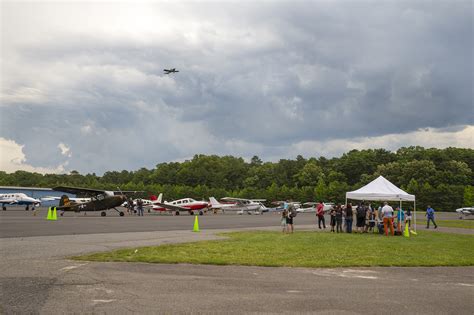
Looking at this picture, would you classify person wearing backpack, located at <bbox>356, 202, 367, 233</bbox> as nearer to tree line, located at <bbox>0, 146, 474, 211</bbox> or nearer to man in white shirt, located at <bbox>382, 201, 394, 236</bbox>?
man in white shirt, located at <bbox>382, 201, 394, 236</bbox>

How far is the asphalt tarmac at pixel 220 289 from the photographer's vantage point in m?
7.50

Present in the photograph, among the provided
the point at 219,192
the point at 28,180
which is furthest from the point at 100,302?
the point at 28,180

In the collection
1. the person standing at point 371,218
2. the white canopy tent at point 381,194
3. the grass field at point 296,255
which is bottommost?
the grass field at point 296,255

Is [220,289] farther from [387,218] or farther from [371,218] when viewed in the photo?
[371,218]

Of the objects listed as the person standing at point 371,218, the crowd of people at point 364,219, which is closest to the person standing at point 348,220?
the crowd of people at point 364,219

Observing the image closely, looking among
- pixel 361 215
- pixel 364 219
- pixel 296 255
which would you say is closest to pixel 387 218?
pixel 361 215

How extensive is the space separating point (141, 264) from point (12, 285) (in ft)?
12.4

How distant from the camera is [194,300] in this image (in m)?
7.97

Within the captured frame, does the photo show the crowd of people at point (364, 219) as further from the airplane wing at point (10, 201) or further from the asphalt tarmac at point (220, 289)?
the airplane wing at point (10, 201)

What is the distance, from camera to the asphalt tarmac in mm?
7500

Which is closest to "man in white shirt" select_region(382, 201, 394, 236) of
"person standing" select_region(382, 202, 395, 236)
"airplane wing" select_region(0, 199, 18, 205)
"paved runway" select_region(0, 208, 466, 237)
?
"person standing" select_region(382, 202, 395, 236)

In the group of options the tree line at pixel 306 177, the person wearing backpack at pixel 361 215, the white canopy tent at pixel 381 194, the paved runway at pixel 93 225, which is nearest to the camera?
the paved runway at pixel 93 225

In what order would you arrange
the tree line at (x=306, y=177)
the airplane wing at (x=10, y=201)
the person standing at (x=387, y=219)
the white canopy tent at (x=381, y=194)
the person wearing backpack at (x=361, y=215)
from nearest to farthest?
1. the person standing at (x=387, y=219)
2. the white canopy tent at (x=381, y=194)
3. the person wearing backpack at (x=361, y=215)
4. the airplane wing at (x=10, y=201)
5. the tree line at (x=306, y=177)

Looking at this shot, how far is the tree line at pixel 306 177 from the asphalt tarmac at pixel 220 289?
249 ft
